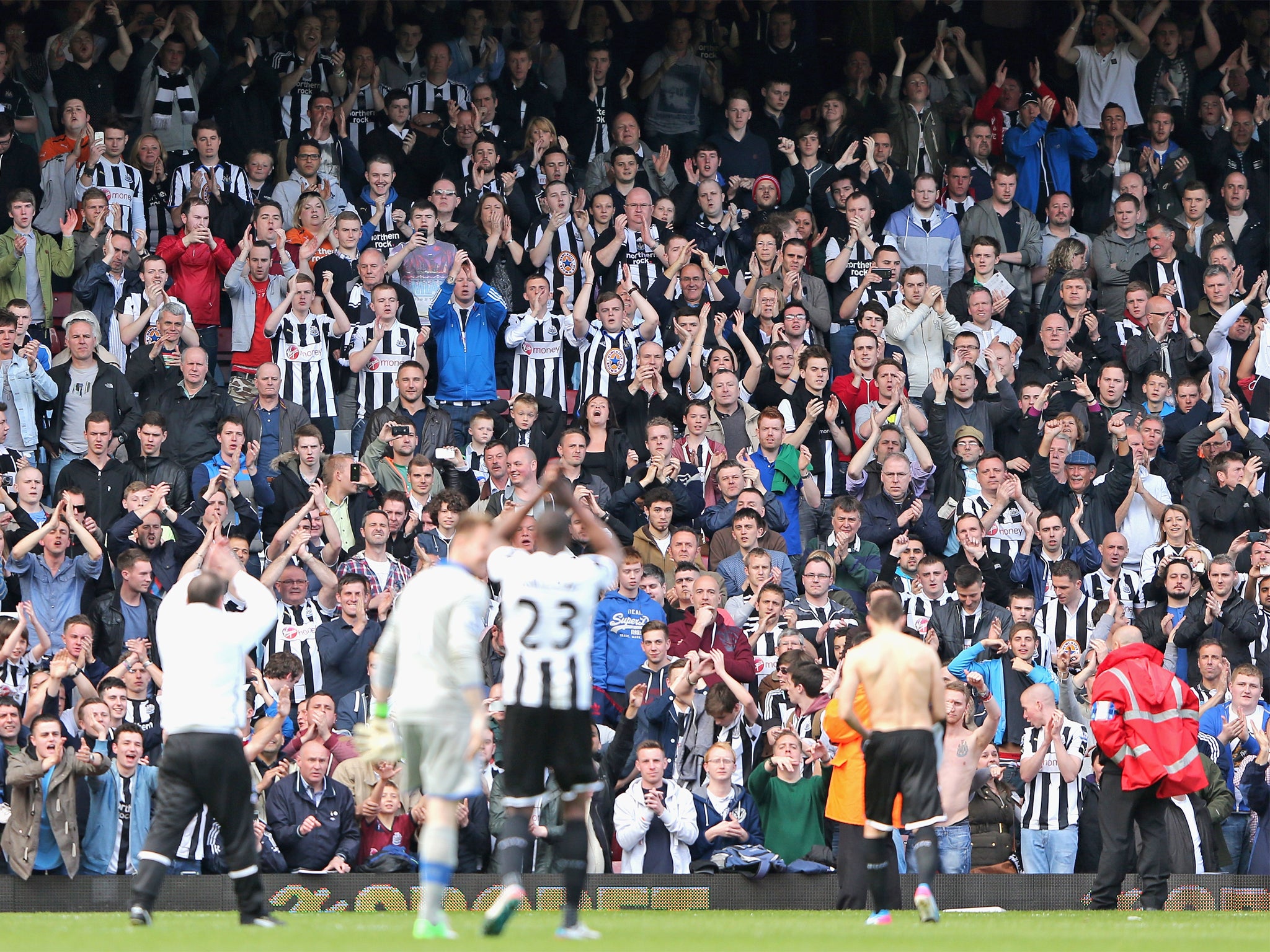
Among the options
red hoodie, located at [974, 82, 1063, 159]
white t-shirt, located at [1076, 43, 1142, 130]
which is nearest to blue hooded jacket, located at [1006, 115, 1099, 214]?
red hoodie, located at [974, 82, 1063, 159]

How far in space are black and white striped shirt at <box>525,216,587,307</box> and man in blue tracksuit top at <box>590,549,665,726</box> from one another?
4.81 m

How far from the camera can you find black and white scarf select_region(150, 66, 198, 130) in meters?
20.8

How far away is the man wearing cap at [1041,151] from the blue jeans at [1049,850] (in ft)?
31.5

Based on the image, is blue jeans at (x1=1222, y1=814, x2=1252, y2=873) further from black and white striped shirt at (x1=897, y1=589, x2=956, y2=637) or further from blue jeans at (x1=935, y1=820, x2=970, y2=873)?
black and white striped shirt at (x1=897, y1=589, x2=956, y2=637)

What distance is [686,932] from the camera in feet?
34.5

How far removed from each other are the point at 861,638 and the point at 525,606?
243 inches

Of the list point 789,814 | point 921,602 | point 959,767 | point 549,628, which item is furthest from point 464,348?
point 549,628

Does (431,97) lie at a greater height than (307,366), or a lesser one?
greater

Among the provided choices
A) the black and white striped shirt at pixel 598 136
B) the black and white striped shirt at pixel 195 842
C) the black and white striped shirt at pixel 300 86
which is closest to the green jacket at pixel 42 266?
the black and white striped shirt at pixel 300 86

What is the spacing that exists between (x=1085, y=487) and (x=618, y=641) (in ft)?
17.9

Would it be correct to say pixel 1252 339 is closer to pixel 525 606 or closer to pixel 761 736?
pixel 761 736

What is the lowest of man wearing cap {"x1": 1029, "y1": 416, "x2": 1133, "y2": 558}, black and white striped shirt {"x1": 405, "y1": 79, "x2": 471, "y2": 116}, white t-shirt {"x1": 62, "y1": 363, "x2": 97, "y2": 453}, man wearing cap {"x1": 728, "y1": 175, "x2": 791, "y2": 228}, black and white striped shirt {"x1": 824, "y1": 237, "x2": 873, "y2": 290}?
man wearing cap {"x1": 1029, "y1": 416, "x2": 1133, "y2": 558}

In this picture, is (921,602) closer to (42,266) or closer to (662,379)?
(662,379)

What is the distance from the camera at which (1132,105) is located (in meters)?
23.4
